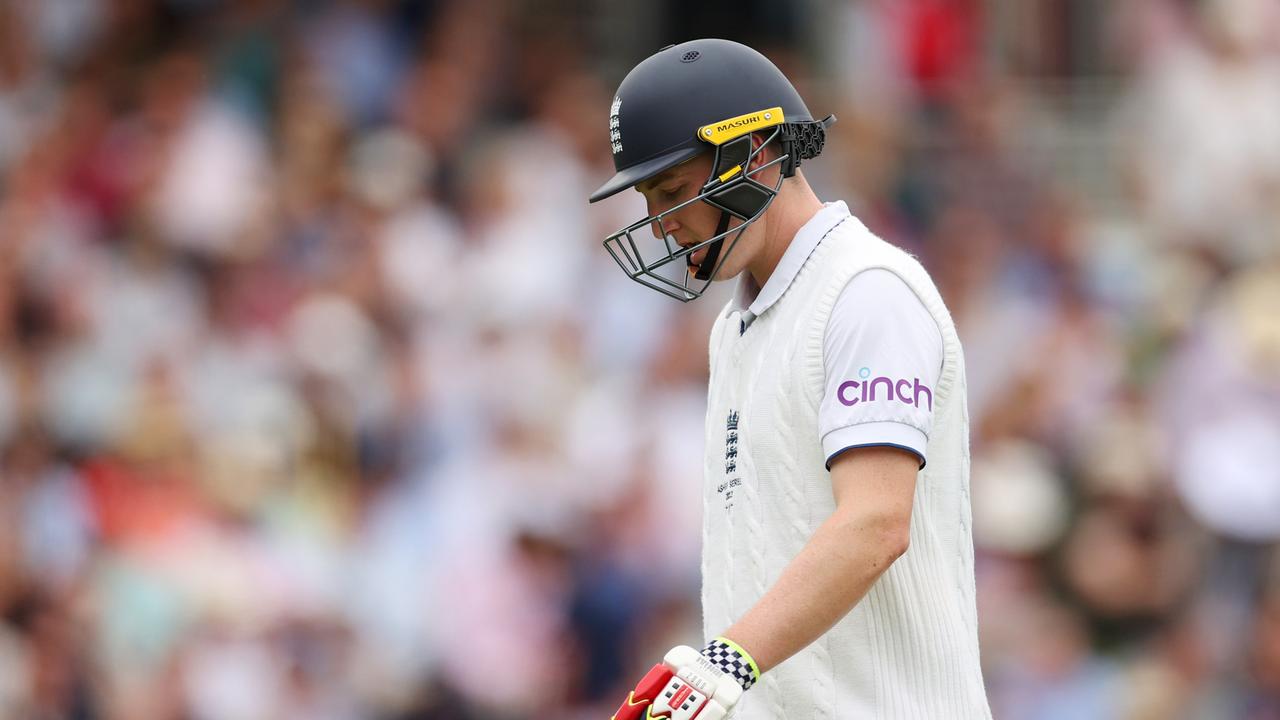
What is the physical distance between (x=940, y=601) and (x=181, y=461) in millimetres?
6089

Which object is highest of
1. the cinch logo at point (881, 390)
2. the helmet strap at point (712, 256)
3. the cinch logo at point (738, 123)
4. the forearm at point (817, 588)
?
the cinch logo at point (738, 123)

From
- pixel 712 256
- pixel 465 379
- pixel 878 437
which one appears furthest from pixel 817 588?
pixel 465 379

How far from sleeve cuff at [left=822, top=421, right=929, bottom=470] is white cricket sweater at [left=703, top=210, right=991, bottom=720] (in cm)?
17

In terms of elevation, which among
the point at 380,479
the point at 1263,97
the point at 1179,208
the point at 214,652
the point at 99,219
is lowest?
the point at 214,652

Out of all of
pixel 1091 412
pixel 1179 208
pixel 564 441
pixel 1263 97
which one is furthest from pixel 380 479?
pixel 1263 97

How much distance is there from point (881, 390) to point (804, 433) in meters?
0.26

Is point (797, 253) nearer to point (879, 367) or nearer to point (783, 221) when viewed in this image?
point (783, 221)

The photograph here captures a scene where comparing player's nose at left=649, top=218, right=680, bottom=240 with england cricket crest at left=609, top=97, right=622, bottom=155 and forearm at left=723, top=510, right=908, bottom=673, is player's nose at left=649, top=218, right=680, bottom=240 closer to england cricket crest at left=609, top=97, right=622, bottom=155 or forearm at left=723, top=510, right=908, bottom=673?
england cricket crest at left=609, top=97, right=622, bottom=155

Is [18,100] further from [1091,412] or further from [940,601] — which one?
[940,601]

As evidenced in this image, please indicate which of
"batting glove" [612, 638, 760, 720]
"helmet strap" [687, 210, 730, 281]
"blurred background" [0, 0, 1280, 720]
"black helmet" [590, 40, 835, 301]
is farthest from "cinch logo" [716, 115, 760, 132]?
"blurred background" [0, 0, 1280, 720]

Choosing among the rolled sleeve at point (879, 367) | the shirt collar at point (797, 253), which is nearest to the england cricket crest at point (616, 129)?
the shirt collar at point (797, 253)

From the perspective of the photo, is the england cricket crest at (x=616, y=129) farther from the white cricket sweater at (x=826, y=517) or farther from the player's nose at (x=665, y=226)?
the white cricket sweater at (x=826, y=517)

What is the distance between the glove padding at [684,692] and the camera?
3652 mm

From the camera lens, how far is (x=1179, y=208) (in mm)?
12594
